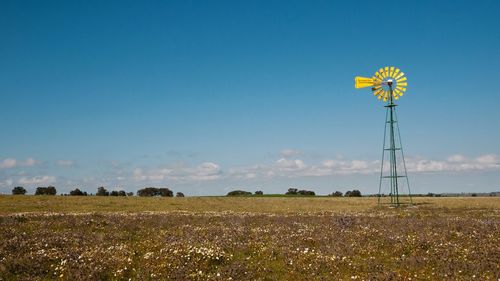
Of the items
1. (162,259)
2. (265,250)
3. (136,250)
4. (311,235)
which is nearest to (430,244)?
(311,235)

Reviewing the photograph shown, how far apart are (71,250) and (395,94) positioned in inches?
2353

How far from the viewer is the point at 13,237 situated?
23.2 m

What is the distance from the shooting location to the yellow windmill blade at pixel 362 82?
235 ft

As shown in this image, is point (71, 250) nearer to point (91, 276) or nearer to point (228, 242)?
point (91, 276)

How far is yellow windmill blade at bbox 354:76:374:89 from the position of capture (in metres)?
71.7

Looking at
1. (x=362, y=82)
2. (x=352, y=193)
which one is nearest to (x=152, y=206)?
(x=362, y=82)

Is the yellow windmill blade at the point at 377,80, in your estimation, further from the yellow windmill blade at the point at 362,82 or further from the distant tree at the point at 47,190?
the distant tree at the point at 47,190

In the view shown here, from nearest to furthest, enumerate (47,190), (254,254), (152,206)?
1. (254,254)
2. (152,206)
3. (47,190)

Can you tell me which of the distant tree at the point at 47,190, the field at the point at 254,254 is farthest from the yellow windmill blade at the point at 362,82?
the distant tree at the point at 47,190

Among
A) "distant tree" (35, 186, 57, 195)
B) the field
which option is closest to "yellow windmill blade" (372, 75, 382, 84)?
the field

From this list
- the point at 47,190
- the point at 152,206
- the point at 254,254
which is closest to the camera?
the point at 254,254

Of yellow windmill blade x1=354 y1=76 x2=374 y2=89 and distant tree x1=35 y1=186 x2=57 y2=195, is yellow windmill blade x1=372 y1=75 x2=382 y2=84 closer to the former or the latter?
yellow windmill blade x1=354 y1=76 x2=374 y2=89

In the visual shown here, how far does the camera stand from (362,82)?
72.7 meters

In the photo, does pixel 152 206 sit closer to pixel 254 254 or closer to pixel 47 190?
pixel 254 254
